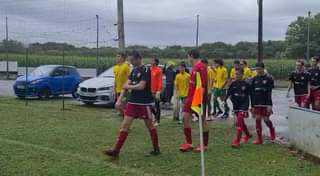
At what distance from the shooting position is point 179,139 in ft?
39.5

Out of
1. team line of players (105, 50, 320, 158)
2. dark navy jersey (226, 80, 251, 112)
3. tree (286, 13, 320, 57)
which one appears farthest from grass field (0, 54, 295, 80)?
dark navy jersey (226, 80, 251, 112)

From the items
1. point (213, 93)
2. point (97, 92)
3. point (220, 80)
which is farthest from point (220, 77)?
point (97, 92)

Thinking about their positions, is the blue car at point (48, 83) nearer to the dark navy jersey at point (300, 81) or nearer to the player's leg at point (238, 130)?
the dark navy jersey at point (300, 81)

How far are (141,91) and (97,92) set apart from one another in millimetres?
9878

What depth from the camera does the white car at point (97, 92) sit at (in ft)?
63.5

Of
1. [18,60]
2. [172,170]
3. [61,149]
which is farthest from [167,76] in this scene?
[18,60]

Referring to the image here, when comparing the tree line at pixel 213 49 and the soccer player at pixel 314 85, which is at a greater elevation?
the tree line at pixel 213 49

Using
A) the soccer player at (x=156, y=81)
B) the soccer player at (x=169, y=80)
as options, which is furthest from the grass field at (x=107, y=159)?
the soccer player at (x=169, y=80)

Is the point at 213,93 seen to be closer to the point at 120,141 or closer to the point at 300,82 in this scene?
the point at 300,82

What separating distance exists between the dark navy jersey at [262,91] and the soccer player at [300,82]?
3.14m

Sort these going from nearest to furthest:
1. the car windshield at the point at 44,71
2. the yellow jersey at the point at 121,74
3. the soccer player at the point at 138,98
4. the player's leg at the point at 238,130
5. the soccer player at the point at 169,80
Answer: the soccer player at the point at 138,98, the player's leg at the point at 238,130, the yellow jersey at the point at 121,74, the soccer player at the point at 169,80, the car windshield at the point at 44,71

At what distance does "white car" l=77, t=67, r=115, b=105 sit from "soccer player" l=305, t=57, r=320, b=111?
7.31 meters

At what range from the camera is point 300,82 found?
14.7 metres

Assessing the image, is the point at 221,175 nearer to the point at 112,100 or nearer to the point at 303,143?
the point at 303,143
